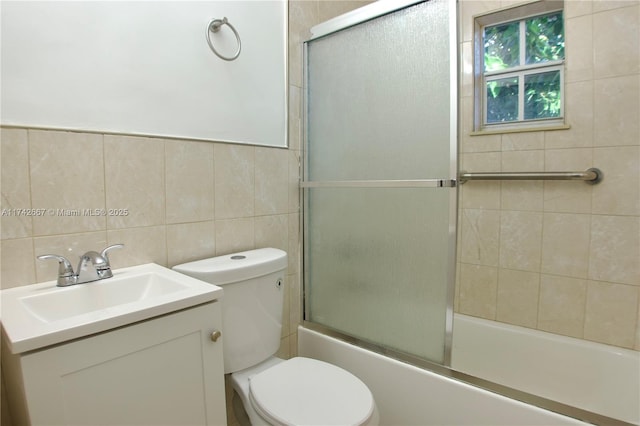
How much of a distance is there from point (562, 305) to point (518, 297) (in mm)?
203

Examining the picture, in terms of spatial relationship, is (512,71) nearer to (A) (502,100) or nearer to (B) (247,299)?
(A) (502,100)

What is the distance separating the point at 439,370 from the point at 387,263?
0.44 meters

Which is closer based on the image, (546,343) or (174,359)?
(174,359)

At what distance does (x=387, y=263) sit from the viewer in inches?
58.2

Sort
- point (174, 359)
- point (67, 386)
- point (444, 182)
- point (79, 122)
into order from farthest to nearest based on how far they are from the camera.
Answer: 1. point (444, 182)
2. point (79, 122)
3. point (174, 359)
4. point (67, 386)

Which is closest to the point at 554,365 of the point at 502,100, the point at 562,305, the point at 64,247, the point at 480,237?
the point at 562,305

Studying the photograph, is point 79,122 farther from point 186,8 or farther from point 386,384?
point 386,384

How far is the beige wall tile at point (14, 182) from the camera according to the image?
3.02 ft

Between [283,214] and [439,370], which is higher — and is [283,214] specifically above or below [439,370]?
above

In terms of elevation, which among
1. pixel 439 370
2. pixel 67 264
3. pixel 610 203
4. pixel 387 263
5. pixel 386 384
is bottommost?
pixel 386 384

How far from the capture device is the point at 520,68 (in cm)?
200

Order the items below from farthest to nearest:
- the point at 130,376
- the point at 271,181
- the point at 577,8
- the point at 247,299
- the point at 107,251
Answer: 1. the point at 577,8
2. the point at 271,181
3. the point at 247,299
4. the point at 107,251
5. the point at 130,376

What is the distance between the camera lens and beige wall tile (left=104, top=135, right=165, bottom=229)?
111 cm

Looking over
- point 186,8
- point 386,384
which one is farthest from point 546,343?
point 186,8
